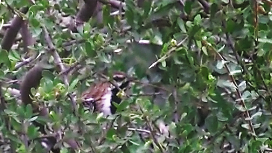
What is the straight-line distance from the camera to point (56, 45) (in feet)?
4.14

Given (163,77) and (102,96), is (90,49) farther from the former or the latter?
(102,96)

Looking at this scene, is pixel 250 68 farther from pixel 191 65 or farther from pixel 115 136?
pixel 115 136

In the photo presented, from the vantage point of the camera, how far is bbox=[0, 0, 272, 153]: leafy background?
3.83 ft

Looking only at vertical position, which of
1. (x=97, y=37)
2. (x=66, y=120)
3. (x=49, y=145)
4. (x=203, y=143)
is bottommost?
(x=49, y=145)

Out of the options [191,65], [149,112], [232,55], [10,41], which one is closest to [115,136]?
[149,112]

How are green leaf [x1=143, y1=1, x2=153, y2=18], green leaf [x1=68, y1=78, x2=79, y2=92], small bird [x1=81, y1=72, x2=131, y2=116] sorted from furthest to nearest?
small bird [x1=81, y1=72, x2=131, y2=116] → green leaf [x1=143, y1=1, x2=153, y2=18] → green leaf [x1=68, y1=78, x2=79, y2=92]

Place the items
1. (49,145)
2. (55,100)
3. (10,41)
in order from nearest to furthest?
(55,100) < (49,145) < (10,41)

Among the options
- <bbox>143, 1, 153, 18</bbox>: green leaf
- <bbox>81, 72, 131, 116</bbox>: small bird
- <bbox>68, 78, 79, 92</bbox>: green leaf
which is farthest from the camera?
<bbox>81, 72, 131, 116</bbox>: small bird

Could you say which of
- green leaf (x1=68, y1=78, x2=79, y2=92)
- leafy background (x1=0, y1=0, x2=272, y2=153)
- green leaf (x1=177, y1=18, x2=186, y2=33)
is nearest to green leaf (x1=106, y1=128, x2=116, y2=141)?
leafy background (x1=0, y1=0, x2=272, y2=153)

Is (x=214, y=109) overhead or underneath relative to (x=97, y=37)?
underneath

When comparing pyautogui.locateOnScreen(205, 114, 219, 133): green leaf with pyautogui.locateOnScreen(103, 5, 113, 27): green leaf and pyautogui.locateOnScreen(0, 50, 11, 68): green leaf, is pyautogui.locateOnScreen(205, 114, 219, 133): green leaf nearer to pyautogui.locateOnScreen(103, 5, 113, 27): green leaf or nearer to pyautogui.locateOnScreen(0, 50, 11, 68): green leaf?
pyautogui.locateOnScreen(103, 5, 113, 27): green leaf

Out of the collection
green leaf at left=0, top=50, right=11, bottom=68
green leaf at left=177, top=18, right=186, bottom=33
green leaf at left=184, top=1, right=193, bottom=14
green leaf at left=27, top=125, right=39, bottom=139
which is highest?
green leaf at left=184, top=1, right=193, bottom=14

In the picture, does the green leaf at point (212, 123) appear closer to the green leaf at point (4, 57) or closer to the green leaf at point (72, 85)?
the green leaf at point (72, 85)

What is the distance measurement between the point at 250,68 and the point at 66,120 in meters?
0.42
